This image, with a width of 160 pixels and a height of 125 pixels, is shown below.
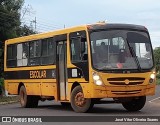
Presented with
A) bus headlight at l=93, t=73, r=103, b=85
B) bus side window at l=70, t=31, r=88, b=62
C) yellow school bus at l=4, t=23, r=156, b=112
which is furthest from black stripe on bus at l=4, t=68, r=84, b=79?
bus headlight at l=93, t=73, r=103, b=85

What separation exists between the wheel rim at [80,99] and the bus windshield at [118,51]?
1349 mm

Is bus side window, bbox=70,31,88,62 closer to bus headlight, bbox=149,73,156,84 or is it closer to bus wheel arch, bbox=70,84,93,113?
bus wheel arch, bbox=70,84,93,113

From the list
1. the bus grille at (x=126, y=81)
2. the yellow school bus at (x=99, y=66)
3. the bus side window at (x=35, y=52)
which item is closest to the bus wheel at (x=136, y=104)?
the yellow school bus at (x=99, y=66)

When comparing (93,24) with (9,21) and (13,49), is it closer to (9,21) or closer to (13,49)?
(13,49)

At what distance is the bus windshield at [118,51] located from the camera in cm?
1711

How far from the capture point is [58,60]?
19.3 meters

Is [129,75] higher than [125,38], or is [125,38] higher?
[125,38]

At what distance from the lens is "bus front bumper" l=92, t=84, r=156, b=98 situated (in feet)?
55.1

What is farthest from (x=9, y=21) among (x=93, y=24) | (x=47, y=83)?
(x=93, y=24)

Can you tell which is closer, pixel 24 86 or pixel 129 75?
pixel 129 75

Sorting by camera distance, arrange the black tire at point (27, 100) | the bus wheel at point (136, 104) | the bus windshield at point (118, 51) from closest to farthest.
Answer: the bus windshield at point (118, 51) < the bus wheel at point (136, 104) < the black tire at point (27, 100)

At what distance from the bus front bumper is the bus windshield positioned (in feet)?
2.21

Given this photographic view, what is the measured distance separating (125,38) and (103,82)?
1.95 m

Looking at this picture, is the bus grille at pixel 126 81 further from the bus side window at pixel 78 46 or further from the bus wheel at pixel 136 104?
the bus side window at pixel 78 46
